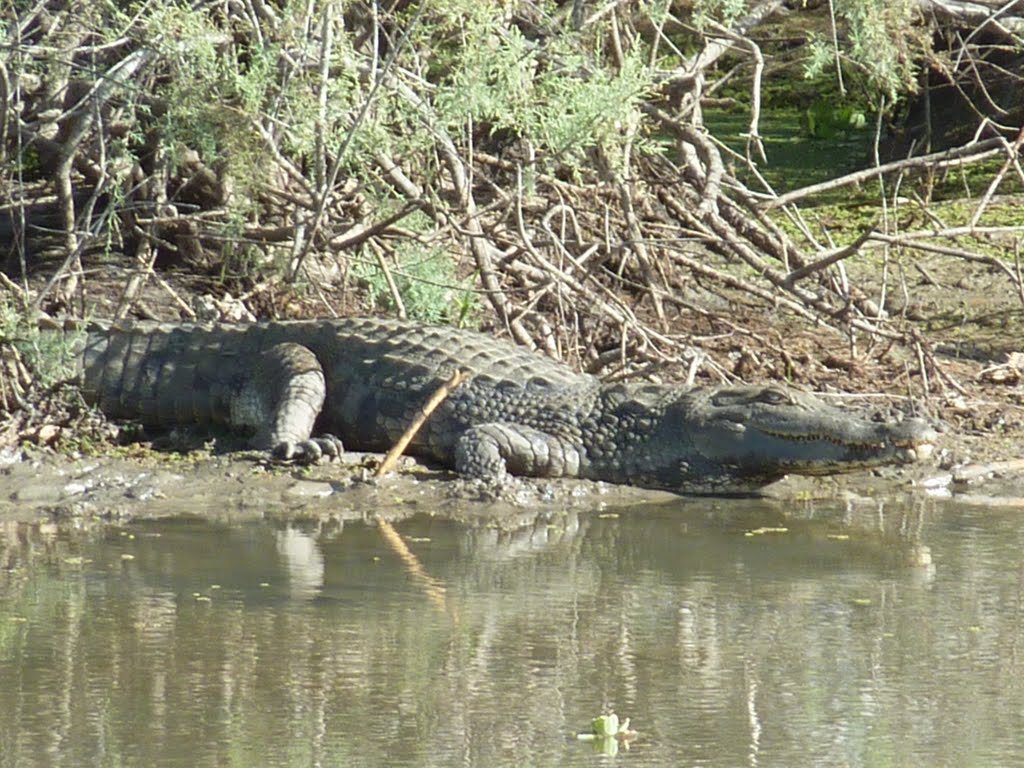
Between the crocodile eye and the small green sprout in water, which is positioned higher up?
the crocodile eye

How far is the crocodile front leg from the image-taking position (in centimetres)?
680

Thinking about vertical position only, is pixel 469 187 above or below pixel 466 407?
above

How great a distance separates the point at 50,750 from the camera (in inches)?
134

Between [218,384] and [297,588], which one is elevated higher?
[218,384]

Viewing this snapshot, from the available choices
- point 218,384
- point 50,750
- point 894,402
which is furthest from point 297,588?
point 894,402

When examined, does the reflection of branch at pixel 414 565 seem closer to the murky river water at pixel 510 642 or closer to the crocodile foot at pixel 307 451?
the murky river water at pixel 510 642

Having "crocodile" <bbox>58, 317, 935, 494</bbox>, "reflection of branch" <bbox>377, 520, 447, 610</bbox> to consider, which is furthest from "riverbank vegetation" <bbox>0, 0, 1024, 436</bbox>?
"reflection of branch" <bbox>377, 520, 447, 610</bbox>

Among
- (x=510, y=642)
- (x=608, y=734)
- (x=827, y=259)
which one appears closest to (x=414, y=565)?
(x=510, y=642)

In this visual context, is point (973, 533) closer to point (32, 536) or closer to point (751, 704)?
point (751, 704)

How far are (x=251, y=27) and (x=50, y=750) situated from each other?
4.27 metres

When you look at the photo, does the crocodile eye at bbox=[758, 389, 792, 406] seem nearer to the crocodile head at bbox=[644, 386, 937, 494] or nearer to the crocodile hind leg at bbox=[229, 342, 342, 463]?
the crocodile head at bbox=[644, 386, 937, 494]

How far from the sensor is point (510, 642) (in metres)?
4.38

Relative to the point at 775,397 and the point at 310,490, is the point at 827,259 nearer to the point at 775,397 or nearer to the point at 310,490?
the point at 775,397

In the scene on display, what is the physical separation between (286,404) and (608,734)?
3.81 m
